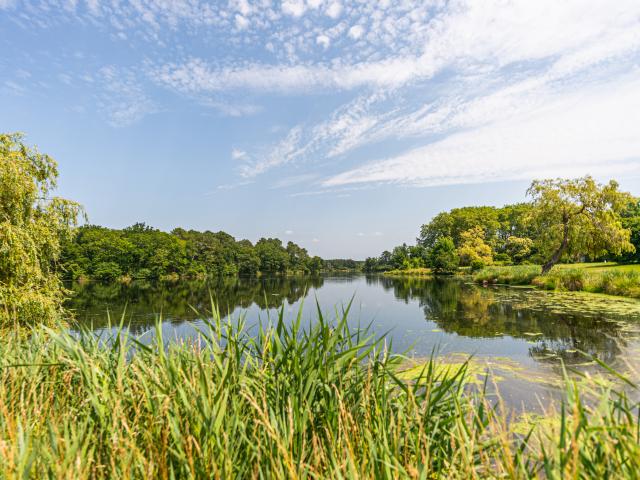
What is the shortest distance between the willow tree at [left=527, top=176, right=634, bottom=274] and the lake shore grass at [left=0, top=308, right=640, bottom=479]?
28.3 metres

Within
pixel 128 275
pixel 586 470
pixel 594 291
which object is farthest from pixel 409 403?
pixel 128 275

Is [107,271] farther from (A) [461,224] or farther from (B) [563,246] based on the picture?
(A) [461,224]

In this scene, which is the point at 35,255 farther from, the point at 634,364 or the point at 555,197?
the point at 555,197

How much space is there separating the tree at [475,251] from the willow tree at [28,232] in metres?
51.0

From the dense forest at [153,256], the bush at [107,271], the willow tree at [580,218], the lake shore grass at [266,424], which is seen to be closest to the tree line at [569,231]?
the willow tree at [580,218]

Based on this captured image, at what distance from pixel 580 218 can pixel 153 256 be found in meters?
60.8

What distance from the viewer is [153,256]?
199ft

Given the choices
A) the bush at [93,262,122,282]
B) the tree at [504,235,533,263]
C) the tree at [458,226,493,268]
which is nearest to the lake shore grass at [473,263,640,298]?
the tree at [458,226,493,268]

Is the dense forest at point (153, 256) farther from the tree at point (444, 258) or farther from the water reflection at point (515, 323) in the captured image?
the tree at point (444, 258)

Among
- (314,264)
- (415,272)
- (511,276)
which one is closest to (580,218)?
(511,276)

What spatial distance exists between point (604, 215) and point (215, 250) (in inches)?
2774

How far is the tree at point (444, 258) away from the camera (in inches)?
2203

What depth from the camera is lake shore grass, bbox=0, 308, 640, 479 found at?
1.81m

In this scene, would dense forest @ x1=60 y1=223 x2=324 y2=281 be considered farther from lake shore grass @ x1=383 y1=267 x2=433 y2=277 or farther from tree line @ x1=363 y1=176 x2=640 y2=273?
tree line @ x1=363 y1=176 x2=640 y2=273
